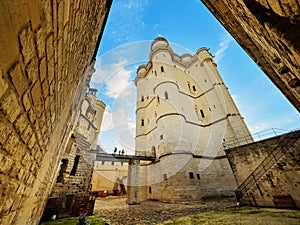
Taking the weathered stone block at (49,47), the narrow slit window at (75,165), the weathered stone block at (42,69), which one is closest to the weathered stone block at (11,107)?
the weathered stone block at (42,69)

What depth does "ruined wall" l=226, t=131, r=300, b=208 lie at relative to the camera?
6359mm

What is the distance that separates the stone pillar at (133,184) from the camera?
12.6m

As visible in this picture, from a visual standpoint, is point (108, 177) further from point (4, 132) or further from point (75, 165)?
point (4, 132)

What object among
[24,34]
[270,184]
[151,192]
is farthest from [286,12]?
[151,192]

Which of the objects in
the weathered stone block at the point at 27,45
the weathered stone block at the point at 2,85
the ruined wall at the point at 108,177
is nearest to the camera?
the weathered stone block at the point at 2,85

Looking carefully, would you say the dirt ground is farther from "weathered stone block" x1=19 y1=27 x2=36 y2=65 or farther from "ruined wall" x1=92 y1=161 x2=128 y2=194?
"ruined wall" x1=92 y1=161 x2=128 y2=194

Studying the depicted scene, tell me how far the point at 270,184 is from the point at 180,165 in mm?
7634

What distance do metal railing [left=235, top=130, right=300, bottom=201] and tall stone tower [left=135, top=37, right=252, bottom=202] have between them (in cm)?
583

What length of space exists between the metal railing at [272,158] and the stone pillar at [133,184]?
8432 millimetres

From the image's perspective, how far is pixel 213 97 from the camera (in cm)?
2052

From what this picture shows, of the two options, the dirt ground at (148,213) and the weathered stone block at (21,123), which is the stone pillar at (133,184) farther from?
the weathered stone block at (21,123)

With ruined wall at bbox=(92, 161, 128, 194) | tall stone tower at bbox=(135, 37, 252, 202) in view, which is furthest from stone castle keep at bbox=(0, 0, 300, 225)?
ruined wall at bbox=(92, 161, 128, 194)

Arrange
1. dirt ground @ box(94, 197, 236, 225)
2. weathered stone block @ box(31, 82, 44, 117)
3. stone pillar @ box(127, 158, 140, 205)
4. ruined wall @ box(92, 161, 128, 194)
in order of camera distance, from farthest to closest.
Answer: ruined wall @ box(92, 161, 128, 194) < stone pillar @ box(127, 158, 140, 205) < dirt ground @ box(94, 197, 236, 225) < weathered stone block @ box(31, 82, 44, 117)

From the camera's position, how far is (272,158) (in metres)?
7.54
